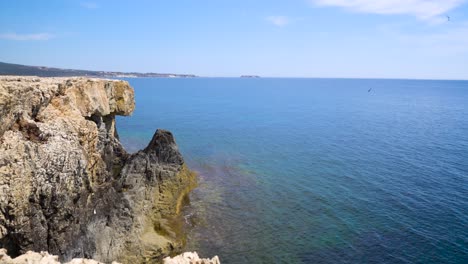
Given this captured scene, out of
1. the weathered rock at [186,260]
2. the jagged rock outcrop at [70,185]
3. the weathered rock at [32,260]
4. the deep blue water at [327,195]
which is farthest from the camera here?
the deep blue water at [327,195]

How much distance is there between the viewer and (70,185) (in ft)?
78.4

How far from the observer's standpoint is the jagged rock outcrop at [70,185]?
2084 cm

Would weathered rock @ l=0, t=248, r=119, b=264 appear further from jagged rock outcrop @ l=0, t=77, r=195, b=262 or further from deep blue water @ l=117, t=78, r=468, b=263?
deep blue water @ l=117, t=78, r=468, b=263

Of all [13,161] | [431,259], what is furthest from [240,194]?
[13,161]

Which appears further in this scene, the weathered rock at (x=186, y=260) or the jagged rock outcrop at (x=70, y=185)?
the jagged rock outcrop at (x=70, y=185)

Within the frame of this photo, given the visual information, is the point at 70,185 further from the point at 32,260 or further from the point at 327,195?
the point at 327,195

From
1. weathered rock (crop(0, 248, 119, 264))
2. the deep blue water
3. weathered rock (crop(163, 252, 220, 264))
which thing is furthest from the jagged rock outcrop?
weathered rock (crop(163, 252, 220, 264))

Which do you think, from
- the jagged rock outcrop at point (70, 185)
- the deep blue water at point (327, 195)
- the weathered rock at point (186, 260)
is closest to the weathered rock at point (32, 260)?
the weathered rock at point (186, 260)

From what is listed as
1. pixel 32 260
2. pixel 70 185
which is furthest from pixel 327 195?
pixel 32 260

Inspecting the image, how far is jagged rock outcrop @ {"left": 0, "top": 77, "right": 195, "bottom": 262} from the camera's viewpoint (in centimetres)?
2084

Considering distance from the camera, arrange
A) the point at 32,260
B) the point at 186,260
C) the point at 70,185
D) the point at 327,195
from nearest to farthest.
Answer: the point at 32,260
the point at 186,260
the point at 70,185
the point at 327,195

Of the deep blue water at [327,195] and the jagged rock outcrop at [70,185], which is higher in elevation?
the jagged rock outcrop at [70,185]

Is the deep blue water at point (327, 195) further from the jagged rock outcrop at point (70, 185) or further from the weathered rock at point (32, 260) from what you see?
the weathered rock at point (32, 260)

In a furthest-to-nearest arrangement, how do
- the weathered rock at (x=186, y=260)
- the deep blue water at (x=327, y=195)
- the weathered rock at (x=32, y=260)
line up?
the deep blue water at (x=327, y=195), the weathered rock at (x=186, y=260), the weathered rock at (x=32, y=260)
